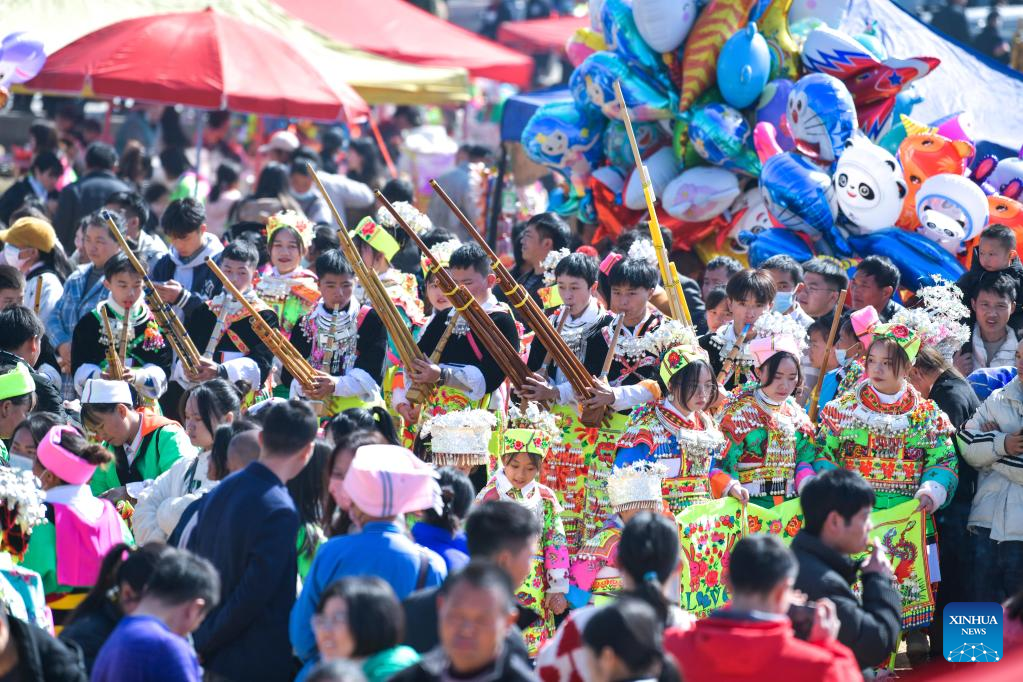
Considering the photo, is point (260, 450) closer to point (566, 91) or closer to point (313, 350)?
point (313, 350)

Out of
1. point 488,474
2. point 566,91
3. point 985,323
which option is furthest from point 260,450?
point 566,91

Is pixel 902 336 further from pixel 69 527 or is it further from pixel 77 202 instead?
pixel 77 202

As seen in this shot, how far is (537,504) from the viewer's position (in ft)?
18.2

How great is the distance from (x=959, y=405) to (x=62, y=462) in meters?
3.51

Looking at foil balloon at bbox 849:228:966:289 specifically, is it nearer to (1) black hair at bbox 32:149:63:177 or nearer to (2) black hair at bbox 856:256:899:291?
(2) black hair at bbox 856:256:899:291

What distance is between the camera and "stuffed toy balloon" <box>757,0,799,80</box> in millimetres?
9594

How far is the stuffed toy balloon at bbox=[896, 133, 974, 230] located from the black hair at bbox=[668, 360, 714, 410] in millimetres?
3171

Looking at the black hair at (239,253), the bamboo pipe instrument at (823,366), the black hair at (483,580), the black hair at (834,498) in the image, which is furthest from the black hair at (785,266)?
the black hair at (483,580)

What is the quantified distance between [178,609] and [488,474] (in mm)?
2768

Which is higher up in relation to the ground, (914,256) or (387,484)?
(387,484)

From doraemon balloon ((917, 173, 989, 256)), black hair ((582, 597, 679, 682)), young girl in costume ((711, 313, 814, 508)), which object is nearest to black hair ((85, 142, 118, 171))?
doraemon balloon ((917, 173, 989, 256))

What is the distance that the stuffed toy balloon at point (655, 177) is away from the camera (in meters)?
9.73

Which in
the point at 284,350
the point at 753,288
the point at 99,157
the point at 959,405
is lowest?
the point at 99,157

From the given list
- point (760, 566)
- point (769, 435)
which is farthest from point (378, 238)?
point (760, 566)
